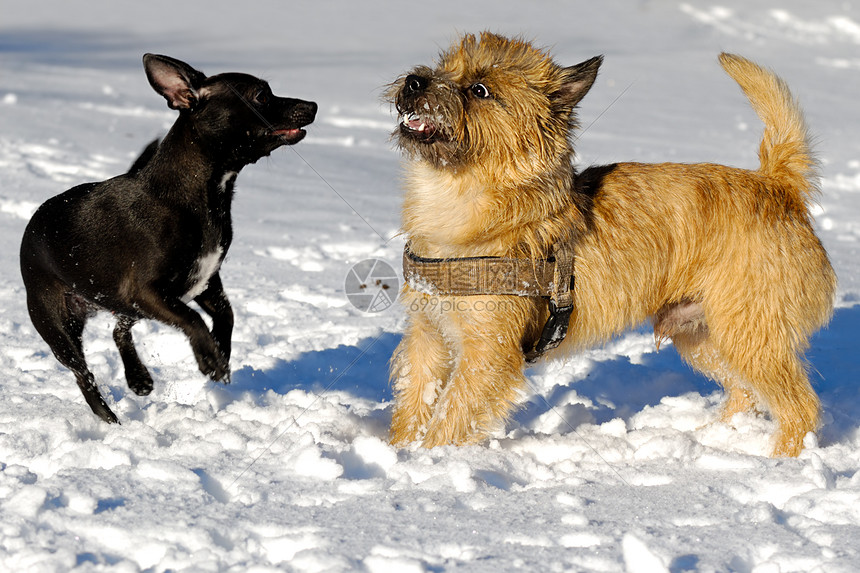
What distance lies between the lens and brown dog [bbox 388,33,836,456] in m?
3.34

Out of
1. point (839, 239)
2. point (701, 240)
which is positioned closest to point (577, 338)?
point (701, 240)

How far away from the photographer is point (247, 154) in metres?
3.71

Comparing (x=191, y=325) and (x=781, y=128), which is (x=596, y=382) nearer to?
(x=781, y=128)

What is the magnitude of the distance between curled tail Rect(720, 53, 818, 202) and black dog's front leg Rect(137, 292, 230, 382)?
244 centimetres

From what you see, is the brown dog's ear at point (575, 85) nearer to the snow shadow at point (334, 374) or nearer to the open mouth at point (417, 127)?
the open mouth at point (417, 127)

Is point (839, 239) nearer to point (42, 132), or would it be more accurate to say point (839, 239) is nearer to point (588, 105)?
point (588, 105)

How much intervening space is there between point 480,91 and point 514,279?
742mm

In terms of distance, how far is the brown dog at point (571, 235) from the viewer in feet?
11.0

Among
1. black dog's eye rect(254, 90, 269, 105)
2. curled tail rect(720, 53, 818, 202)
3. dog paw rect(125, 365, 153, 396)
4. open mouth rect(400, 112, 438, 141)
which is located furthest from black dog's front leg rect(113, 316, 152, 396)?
curled tail rect(720, 53, 818, 202)

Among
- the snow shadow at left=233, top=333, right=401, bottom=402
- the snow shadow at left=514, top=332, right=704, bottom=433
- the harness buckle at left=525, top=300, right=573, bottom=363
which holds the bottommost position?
the snow shadow at left=233, top=333, right=401, bottom=402

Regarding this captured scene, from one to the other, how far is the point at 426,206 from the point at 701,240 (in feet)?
3.68

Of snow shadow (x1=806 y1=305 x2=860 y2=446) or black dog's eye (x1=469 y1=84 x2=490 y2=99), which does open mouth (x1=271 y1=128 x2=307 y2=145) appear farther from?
snow shadow (x1=806 y1=305 x2=860 y2=446)

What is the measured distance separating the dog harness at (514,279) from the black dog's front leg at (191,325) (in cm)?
85

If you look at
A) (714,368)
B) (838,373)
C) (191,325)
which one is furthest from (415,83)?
(838,373)
